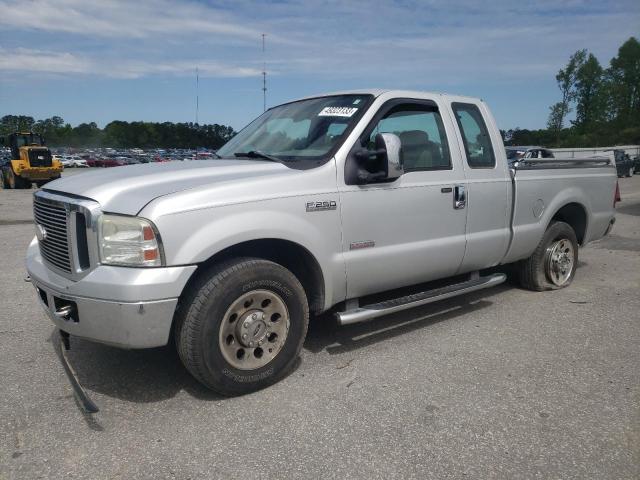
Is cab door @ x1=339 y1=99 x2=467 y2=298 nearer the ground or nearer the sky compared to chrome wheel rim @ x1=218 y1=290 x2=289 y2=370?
nearer the sky

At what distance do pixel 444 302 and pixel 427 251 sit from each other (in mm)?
A: 1261

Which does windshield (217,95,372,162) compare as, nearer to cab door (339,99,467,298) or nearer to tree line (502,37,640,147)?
cab door (339,99,467,298)

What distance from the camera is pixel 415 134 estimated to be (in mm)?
4320

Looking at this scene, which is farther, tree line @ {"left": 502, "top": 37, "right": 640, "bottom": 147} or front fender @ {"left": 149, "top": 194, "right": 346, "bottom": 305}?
tree line @ {"left": 502, "top": 37, "right": 640, "bottom": 147}

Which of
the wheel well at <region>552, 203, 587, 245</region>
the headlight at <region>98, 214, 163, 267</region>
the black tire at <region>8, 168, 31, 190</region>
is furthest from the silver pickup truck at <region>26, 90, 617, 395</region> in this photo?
the black tire at <region>8, 168, 31, 190</region>

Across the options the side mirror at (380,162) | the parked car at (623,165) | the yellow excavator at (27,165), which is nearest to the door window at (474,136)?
the side mirror at (380,162)

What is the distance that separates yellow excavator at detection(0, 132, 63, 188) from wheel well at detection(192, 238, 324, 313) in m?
23.2

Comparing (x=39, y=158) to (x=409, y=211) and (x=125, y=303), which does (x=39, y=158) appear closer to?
(x=409, y=211)

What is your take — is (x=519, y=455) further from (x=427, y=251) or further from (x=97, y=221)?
(x=97, y=221)

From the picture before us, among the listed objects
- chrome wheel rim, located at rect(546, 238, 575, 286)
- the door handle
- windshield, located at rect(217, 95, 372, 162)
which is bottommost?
chrome wheel rim, located at rect(546, 238, 575, 286)

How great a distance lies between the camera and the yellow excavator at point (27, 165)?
910 inches

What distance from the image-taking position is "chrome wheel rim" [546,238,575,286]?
5648 mm

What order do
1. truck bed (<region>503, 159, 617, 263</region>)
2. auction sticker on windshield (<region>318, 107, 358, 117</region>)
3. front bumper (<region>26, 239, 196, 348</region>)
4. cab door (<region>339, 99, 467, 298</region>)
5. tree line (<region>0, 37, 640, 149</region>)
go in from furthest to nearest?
tree line (<region>0, 37, 640, 149</region>) → truck bed (<region>503, 159, 617, 263</region>) → auction sticker on windshield (<region>318, 107, 358, 117</region>) → cab door (<region>339, 99, 467, 298</region>) → front bumper (<region>26, 239, 196, 348</region>)

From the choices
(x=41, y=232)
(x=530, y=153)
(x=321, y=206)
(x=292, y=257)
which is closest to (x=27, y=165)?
(x=530, y=153)
